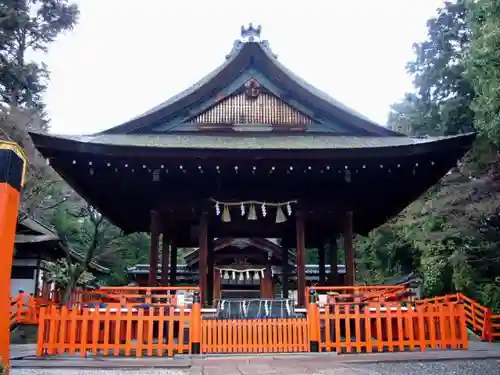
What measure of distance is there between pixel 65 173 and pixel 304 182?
486 cm

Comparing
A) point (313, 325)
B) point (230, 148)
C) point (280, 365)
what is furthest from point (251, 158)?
point (280, 365)

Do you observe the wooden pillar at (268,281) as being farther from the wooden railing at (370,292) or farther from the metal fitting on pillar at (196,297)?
the metal fitting on pillar at (196,297)

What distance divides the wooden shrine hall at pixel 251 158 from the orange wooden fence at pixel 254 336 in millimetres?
1372

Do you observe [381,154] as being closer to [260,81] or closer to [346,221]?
[346,221]

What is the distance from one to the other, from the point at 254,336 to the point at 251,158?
3.23 m

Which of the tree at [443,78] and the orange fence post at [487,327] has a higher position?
the tree at [443,78]

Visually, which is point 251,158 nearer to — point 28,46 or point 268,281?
point 268,281

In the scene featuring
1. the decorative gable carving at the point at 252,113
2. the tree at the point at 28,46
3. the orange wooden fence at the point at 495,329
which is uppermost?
the tree at the point at 28,46

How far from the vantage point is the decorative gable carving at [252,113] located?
35.7 ft

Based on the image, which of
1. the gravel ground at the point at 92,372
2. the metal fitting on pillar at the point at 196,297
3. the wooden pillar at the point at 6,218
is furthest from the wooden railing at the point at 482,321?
the wooden pillar at the point at 6,218

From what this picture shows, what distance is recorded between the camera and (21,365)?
709cm

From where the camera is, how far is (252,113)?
11.0 metres

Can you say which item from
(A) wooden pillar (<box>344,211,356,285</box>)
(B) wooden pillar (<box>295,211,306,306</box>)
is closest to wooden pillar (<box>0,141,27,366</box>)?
(B) wooden pillar (<box>295,211,306,306</box>)

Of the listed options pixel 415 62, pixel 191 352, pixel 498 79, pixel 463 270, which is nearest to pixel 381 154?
pixel 191 352
